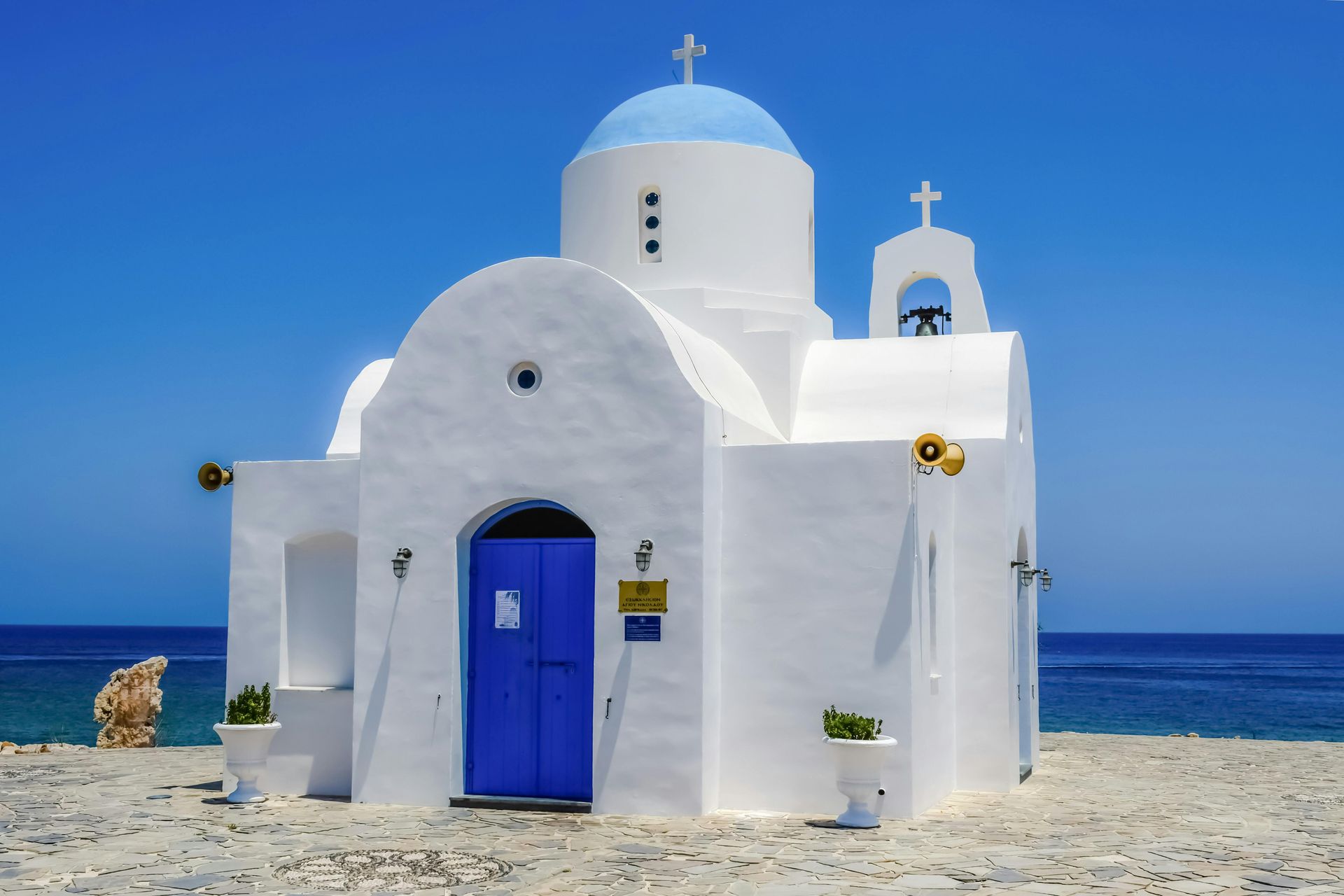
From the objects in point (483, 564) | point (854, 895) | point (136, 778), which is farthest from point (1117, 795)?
point (136, 778)

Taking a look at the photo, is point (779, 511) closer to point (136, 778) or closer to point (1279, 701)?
point (136, 778)

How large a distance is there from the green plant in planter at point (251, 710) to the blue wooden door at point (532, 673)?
2.06 metres

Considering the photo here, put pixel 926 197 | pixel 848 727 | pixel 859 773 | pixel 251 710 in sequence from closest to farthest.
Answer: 1. pixel 859 773
2. pixel 848 727
3. pixel 251 710
4. pixel 926 197

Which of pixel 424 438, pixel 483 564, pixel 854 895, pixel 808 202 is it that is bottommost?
pixel 854 895

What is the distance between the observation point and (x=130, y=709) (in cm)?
2202

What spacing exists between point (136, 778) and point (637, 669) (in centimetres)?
608

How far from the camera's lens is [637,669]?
37.5 feet

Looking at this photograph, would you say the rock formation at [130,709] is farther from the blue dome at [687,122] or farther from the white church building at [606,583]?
the blue dome at [687,122]

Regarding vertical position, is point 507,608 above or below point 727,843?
above

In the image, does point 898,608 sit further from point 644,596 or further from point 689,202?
point 689,202

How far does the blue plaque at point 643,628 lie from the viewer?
11.4m

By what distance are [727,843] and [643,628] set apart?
214cm

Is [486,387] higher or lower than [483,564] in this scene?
higher

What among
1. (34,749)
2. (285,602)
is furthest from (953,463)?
(34,749)
